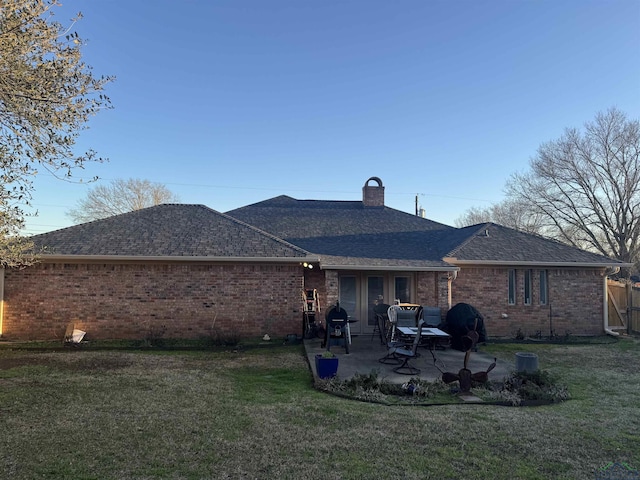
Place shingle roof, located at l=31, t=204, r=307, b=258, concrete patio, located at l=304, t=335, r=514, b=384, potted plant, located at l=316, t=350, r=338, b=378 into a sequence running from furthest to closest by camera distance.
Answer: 1. shingle roof, located at l=31, t=204, r=307, b=258
2. concrete patio, located at l=304, t=335, r=514, b=384
3. potted plant, located at l=316, t=350, r=338, b=378

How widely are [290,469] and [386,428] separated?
61.7 inches

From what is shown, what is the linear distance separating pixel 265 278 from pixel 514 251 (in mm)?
8280

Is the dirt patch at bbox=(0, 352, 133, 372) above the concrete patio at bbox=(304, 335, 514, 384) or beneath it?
above

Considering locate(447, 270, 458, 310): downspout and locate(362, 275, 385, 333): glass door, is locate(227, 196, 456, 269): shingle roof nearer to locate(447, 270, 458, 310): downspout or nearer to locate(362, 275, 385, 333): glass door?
locate(447, 270, 458, 310): downspout

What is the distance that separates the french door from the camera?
519 inches

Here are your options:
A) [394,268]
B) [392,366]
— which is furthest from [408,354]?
[394,268]

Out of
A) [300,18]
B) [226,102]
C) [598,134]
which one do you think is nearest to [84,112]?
[300,18]

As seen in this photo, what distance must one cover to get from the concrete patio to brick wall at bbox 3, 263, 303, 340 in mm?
1758

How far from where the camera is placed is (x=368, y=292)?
13234mm

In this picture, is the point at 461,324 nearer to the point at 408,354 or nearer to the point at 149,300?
the point at 408,354

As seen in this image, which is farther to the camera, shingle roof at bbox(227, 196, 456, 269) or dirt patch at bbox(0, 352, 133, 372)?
shingle roof at bbox(227, 196, 456, 269)

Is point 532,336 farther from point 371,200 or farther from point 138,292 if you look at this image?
point 138,292

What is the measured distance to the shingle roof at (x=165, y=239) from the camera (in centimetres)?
1173

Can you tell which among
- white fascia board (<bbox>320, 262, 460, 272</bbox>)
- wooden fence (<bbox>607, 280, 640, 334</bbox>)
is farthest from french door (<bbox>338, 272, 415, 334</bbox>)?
wooden fence (<bbox>607, 280, 640, 334</bbox>)
